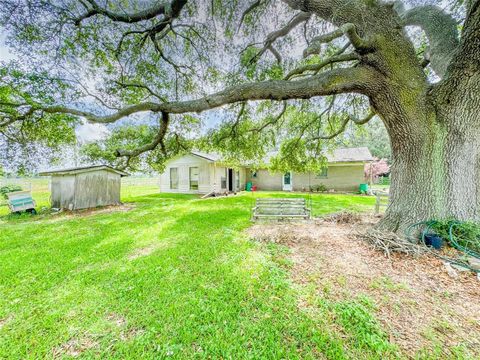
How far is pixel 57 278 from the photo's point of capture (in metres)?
3.23

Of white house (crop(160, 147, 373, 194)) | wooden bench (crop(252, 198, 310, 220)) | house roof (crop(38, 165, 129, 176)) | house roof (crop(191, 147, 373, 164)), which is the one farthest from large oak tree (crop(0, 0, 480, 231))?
white house (crop(160, 147, 373, 194))

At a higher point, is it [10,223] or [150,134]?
[150,134]

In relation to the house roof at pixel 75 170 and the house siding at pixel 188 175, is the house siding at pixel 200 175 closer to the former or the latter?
the house siding at pixel 188 175

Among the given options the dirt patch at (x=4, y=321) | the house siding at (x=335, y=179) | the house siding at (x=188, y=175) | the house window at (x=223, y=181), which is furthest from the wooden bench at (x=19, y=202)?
the house siding at (x=335, y=179)

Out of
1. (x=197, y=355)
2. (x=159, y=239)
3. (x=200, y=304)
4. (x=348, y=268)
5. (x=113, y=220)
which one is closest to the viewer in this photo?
(x=197, y=355)

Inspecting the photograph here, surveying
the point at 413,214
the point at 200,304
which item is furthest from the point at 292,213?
the point at 200,304

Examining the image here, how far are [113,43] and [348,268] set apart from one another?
29.4 ft

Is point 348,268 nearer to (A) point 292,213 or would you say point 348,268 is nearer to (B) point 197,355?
(B) point 197,355

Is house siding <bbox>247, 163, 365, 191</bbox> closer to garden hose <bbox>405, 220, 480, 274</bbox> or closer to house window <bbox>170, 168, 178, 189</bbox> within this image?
house window <bbox>170, 168, 178, 189</bbox>

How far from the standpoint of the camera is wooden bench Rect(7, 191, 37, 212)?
352 inches

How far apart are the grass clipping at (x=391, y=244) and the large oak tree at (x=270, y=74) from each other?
36 cm

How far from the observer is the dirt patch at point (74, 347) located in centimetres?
187

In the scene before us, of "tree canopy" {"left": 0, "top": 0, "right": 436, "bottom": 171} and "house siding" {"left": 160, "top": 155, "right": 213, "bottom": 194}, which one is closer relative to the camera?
"tree canopy" {"left": 0, "top": 0, "right": 436, "bottom": 171}

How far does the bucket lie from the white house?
11.2m
